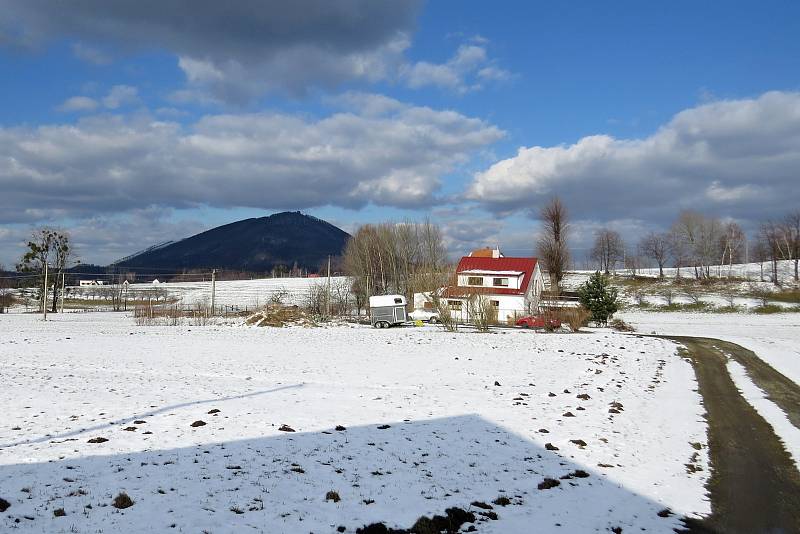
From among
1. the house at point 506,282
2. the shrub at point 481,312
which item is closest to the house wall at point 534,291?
the house at point 506,282

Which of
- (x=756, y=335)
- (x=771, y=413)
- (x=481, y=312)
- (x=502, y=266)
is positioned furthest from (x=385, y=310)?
(x=771, y=413)

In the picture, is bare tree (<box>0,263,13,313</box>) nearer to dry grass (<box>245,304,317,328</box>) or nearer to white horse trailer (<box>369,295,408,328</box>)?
dry grass (<box>245,304,317,328</box>)

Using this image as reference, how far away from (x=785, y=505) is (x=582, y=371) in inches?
497

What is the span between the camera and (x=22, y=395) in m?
13.1

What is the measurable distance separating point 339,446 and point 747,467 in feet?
23.5

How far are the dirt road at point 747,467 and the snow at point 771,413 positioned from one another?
149 mm

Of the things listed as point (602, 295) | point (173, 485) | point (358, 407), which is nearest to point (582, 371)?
point (358, 407)

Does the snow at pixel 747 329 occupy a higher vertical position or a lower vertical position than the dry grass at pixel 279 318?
lower

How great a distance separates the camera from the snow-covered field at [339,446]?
6.68 m

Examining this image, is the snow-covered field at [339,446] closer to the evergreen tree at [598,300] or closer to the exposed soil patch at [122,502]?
the exposed soil patch at [122,502]

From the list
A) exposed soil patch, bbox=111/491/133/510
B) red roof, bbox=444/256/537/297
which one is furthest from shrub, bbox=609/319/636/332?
exposed soil patch, bbox=111/491/133/510

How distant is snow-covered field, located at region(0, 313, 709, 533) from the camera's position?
263 inches

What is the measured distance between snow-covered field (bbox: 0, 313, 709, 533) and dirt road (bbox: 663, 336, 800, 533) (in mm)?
313

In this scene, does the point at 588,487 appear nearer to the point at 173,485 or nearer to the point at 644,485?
the point at 644,485
